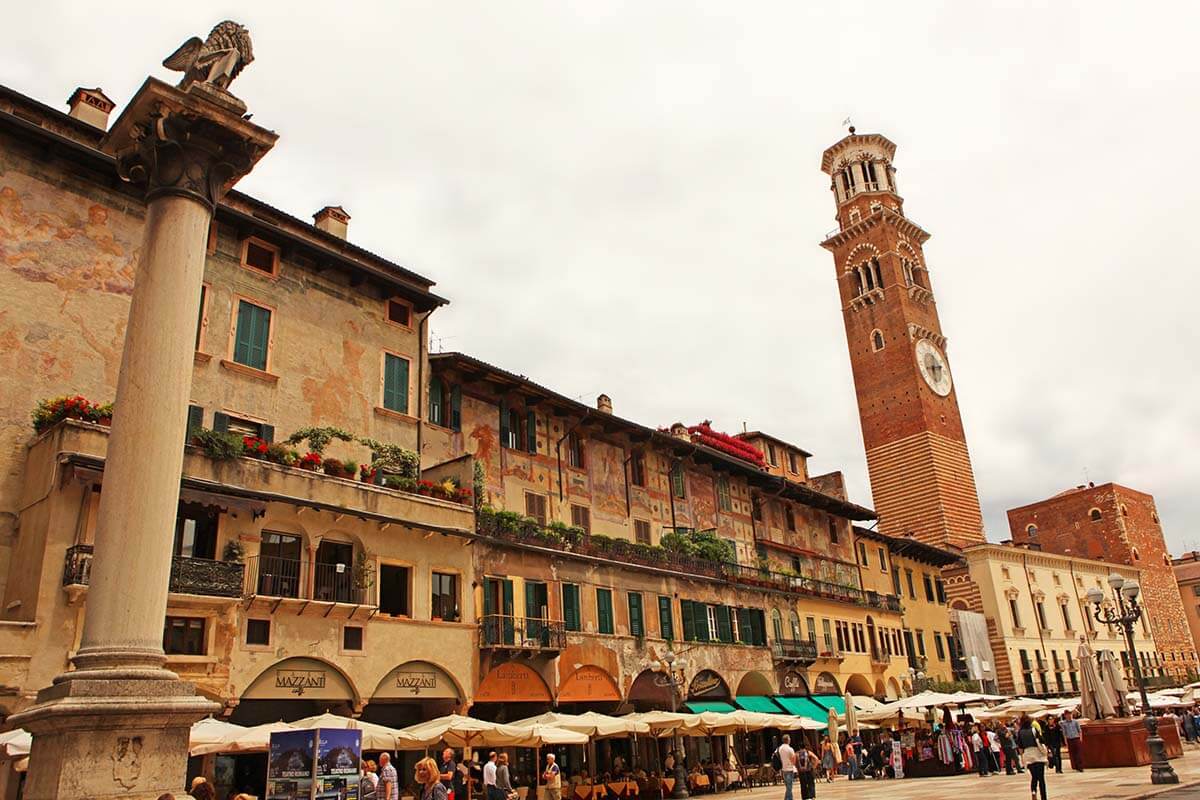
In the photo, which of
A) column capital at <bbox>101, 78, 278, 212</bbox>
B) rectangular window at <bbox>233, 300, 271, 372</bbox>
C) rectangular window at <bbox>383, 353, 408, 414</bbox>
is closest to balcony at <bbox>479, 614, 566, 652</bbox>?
rectangular window at <bbox>383, 353, 408, 414</bbox>

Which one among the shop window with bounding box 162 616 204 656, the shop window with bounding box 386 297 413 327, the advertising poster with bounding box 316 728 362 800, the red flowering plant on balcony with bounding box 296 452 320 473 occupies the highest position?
the shop window with bounding box 386 297 413 327

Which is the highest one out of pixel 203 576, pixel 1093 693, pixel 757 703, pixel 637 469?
pixel 637 469

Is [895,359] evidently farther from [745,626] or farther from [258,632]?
[258,632]

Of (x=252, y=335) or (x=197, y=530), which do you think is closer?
(x=197, y=530)

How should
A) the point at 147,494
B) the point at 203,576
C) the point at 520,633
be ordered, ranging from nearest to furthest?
1. the point at 147,494
2. the point at 203,576
3. the point at 520,633

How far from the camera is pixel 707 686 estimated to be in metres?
32.4

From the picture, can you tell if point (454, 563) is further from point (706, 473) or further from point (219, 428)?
point (706, 473)

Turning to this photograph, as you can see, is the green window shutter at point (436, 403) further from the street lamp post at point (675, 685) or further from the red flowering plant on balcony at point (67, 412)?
the red flowering plant on balcony at point (67, 412)

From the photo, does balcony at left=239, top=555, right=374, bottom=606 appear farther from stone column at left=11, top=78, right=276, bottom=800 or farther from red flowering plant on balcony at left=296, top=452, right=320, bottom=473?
stone column at left=11, top=78, right=276, bottom=800

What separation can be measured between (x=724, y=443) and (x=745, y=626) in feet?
28.8

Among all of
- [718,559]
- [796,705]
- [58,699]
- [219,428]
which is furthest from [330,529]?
[796,705]

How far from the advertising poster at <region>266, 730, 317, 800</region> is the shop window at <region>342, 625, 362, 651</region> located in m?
6.82

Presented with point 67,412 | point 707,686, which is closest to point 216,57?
point 67,412

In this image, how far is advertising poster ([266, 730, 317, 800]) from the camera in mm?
14203
